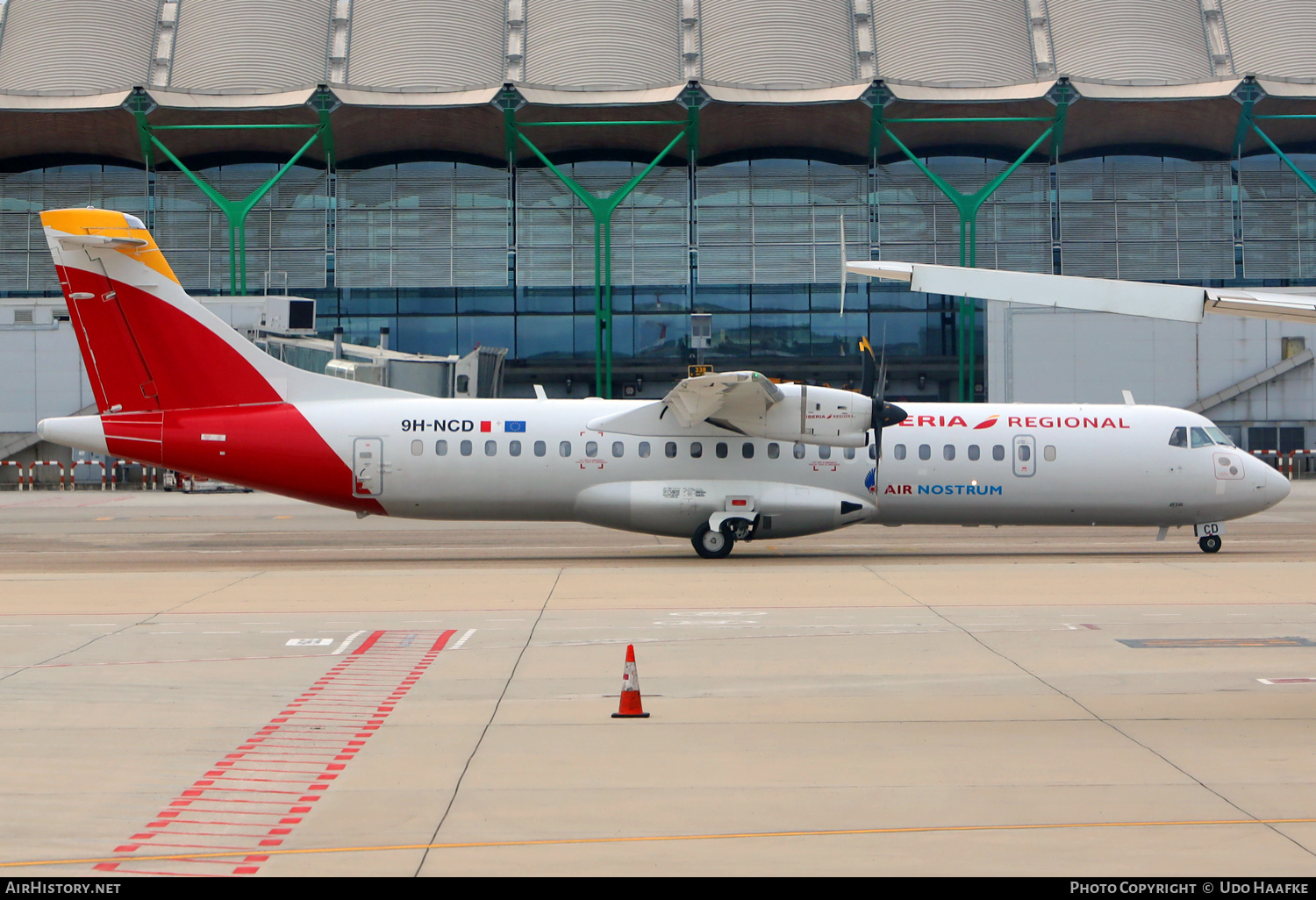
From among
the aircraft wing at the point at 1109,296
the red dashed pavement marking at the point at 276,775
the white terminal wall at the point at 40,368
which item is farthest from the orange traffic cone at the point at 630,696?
the white terminal wall at the point at 40,368

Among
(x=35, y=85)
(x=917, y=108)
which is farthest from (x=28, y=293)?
(x=917, y=108)

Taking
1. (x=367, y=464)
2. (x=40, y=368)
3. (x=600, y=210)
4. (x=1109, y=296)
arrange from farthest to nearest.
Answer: (x=600, y=210) → (x=40, y=368) → (x=367, y=464) → (x=1109, y=296)

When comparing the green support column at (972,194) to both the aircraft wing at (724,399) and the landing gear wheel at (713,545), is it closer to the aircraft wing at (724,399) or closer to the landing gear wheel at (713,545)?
the aircraft wing at (724,399)

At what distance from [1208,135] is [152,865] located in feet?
197

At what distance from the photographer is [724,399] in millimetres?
22547

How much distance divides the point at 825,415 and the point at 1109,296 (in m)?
14.7

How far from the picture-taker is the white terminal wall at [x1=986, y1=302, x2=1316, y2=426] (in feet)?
162

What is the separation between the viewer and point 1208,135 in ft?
185

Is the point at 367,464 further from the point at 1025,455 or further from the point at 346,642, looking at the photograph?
the point at 1025,455

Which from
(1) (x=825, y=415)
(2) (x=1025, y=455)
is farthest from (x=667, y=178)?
(1) (x=825, y=415)

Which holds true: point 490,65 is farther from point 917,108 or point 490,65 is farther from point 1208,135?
point 1208,135

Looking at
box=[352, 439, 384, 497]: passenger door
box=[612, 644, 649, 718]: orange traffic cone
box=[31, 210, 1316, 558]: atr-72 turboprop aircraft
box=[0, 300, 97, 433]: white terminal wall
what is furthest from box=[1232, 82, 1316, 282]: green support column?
box=[612, 644, 649, 718]: orange traffic cone

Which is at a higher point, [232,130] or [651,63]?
[651,63]

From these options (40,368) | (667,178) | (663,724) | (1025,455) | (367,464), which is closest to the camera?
(663,724)
